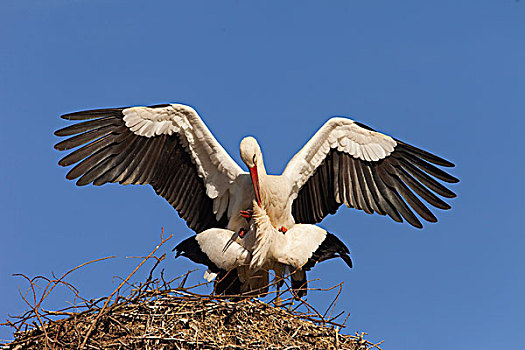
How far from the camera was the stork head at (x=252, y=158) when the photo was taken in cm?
676

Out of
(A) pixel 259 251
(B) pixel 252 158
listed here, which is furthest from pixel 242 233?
(B) pixel 252 158

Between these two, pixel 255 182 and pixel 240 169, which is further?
pixel 240 169

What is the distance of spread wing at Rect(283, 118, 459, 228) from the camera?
721cm

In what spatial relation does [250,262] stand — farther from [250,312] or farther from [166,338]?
[166,338]

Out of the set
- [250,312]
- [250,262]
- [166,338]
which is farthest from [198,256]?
[166,338]

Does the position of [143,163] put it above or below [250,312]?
above

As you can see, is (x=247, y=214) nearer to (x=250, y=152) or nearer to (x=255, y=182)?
(x=255, y=182)

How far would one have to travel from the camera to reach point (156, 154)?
7.11 meters

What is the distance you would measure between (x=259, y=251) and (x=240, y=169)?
0.74 metres

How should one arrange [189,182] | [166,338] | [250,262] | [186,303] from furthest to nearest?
[189,182] → [250,262] → [186,303] → [166,338]

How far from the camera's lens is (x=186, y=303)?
534cm

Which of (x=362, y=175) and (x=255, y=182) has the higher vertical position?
(x=362, y=175)

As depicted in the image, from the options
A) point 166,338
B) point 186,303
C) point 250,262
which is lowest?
point 166,338

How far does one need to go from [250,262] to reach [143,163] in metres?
1.21
